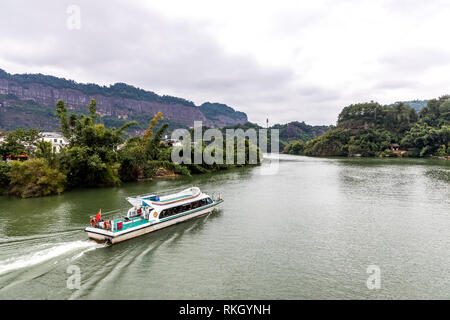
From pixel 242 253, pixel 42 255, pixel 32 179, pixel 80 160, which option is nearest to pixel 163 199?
pixel 242 253

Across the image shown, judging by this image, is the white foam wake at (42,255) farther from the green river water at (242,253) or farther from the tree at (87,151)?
the tree at (87,151)

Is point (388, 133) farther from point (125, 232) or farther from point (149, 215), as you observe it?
point (125, 232)

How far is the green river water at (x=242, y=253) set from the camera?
11.8 meters

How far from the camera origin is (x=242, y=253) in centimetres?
1565

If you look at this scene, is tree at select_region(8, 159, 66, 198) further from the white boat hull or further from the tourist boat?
the white boat hull

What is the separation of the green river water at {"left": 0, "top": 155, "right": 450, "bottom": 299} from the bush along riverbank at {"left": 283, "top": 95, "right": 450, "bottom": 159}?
86992 mm

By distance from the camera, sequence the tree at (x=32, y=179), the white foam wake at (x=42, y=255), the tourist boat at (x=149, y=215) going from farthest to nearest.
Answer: the tree at (x=32, y=179) < the tourist boat at (x=149, y=215) < the white foam wake at (x=42, y=255)

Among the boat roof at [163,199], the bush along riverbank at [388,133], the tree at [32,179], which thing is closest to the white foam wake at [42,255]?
the boat roof at [163,199]

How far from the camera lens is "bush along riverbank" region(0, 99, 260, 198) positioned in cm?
2972

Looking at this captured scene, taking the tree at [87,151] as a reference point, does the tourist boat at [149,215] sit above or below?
below

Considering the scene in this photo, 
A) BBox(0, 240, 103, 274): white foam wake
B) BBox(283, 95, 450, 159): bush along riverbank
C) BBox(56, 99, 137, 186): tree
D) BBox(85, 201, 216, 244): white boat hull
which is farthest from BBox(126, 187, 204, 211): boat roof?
BBox(283, 95, 450, 159): bush along riverbank

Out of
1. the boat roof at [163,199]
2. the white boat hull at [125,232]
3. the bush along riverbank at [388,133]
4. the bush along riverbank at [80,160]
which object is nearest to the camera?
the white boat hull at [125,232]

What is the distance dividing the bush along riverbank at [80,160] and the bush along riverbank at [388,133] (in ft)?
297
